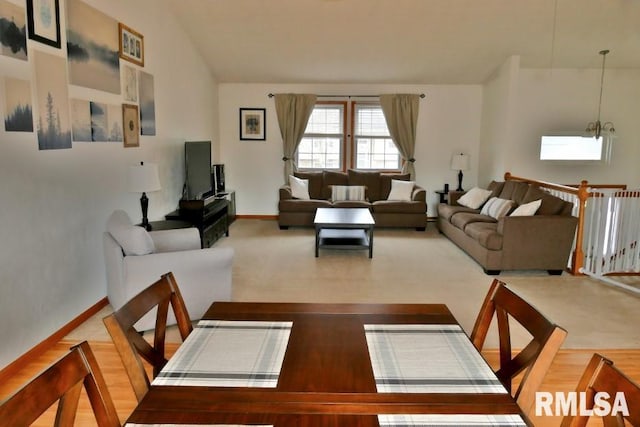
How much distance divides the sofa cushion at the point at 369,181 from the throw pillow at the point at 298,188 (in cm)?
79

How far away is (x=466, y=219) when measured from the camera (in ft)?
19.2

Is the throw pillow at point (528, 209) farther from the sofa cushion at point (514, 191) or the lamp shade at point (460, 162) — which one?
the lamp shade at point (460, 162)

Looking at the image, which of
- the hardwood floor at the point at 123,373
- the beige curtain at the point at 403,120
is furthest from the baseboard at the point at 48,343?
the beige curtain at the point at 403,120

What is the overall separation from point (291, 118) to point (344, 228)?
10.0ft

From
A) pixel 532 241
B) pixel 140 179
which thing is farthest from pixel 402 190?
pixel 140 179

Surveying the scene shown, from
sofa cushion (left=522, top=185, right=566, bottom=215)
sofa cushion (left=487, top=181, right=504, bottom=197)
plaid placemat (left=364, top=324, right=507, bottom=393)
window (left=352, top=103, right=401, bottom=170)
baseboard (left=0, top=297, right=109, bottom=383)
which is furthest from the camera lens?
window (left=352, top=103, right=401, bottom=170)

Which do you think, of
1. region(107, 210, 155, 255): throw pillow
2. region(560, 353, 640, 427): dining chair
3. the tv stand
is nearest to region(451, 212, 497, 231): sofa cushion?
the tv stand

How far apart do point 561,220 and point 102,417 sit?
489 centimetres

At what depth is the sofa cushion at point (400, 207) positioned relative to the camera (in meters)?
7.10

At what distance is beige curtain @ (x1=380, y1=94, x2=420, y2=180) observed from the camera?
25.7 ft

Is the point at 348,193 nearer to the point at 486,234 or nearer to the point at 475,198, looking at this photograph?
the point at 475,198

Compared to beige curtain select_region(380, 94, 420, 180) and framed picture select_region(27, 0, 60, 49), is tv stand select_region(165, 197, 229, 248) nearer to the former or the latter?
framed picture select_region(27, 0, 60, 49)

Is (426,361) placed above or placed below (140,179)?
below

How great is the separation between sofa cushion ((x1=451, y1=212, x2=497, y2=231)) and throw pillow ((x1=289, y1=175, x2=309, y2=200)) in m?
2.35
